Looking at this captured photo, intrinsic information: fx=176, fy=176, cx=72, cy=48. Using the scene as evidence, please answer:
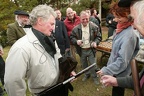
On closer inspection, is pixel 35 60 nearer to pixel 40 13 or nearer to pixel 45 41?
pixel 45 41

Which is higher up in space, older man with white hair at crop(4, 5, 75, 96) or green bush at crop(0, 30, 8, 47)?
older man with white hair at crop(4, 5, 75, 96)

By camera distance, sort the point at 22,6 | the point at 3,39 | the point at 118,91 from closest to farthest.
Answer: the point at 118,91 → the point at 3,39 → the point at 22,6

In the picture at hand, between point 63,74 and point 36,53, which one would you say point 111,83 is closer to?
point 63,74

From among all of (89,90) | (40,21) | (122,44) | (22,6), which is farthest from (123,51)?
(22,6)

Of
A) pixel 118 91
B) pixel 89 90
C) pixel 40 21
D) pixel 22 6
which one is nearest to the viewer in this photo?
pixel 40 21

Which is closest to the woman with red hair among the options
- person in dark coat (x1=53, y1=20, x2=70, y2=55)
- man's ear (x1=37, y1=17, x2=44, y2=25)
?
man's ear (x1=37, y1=17, x2=44, y2=25)

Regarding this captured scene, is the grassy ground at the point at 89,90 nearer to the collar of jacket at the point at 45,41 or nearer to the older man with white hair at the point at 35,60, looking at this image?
the older man with white hair at the point at 35,60

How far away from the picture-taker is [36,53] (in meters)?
1.92

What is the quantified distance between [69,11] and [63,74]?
3070 millimetres

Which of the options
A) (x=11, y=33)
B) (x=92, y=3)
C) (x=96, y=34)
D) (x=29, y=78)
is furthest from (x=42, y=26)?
(x=92, y=3)

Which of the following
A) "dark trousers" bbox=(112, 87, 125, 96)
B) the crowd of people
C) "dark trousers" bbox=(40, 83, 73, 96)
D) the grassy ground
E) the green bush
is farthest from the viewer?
the green bush

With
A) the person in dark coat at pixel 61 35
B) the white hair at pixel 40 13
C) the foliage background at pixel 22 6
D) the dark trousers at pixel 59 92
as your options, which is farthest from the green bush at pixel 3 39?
the white hair at pixel 40 13

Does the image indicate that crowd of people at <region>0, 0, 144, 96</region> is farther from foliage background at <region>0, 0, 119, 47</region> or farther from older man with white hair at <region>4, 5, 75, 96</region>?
foliage background at <region>0, 0, 119, 47</region>

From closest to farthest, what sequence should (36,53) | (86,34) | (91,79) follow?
(36,53) < (86,34) < (91,79)
